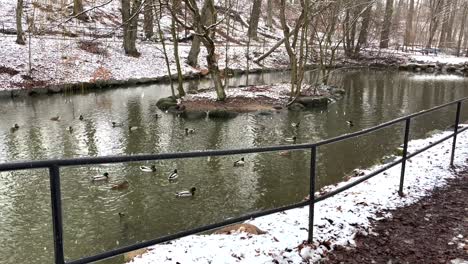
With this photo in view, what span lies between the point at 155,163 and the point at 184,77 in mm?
18461

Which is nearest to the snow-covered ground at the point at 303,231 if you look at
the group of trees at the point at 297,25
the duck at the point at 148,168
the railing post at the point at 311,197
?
the railing post at the point at 311,197

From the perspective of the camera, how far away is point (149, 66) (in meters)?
29.0

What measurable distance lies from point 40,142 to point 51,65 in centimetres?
1375

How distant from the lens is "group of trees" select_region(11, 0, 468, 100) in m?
16.7

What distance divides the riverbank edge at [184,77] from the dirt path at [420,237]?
1859 cm

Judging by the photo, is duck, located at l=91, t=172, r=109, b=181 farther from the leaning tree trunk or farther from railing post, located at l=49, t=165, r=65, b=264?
the leaning tree trunk

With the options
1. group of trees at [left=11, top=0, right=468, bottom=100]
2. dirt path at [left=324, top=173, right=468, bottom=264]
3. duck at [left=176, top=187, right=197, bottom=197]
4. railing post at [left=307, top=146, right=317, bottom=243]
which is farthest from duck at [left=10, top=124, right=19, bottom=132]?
dirt path at [left=324, top=173, right=468, bottom=264]

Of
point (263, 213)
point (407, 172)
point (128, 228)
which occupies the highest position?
point (263, 213)

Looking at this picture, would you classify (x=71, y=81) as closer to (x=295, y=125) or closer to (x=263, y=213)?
(x=295, y=125)

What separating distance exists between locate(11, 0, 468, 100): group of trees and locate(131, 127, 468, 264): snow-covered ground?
729 centimetres

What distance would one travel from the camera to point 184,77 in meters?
28.7

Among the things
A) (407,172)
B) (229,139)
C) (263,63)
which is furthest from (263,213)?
(263,63)

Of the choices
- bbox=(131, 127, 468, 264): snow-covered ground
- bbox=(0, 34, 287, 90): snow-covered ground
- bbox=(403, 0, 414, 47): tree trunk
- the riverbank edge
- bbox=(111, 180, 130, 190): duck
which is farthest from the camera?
bbox=(403, 0, 414, 47): tree trunk

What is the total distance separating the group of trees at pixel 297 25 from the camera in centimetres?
1672
